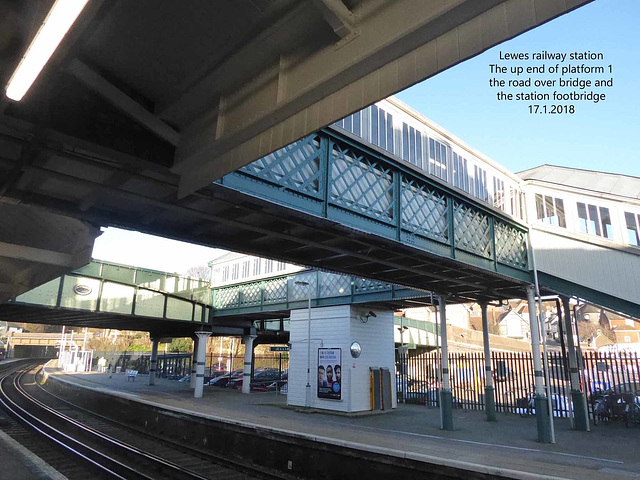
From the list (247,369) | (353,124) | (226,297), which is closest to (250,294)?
(226,297)

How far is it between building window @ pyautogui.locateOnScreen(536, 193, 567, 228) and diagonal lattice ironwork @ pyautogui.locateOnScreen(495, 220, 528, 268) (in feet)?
3.73

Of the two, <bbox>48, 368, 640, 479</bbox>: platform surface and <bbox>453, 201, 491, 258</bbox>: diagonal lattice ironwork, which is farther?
<bbox>453, 201, 491, 258</bbox>: diagonal lattice ironwork

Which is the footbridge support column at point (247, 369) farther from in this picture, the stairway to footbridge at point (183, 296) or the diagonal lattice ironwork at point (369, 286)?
the diagonal lattice ironwork at point (369, 286)

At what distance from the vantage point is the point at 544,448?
1210 cm

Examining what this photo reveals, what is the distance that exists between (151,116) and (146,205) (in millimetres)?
3029

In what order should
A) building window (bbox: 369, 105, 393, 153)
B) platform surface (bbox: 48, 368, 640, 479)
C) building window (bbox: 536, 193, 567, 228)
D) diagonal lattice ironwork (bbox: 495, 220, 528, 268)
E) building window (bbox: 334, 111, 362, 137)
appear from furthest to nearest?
building window (bbox: 536, 193, 567, 228) < diagonal lattice ironwork (bbox: 495, 220, 528, 268) < building window (bbox: 369, 105, 393, 153) < building window (bbox: 334, 111, 362, 137) < platform surface (bbox: 48, 368, 640, 479)

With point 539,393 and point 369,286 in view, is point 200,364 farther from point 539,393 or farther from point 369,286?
point 539,393

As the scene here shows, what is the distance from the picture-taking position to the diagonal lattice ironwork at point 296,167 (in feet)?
26.6

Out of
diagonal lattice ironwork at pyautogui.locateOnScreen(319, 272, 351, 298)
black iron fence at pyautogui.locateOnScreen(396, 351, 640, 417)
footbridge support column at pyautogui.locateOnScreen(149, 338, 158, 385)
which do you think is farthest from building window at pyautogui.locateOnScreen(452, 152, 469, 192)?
footbridge support column at pyautogui.locateOnScreen(149, 338, 158, 385)

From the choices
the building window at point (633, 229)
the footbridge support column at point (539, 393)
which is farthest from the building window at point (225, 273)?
the building window at point (633, 229)

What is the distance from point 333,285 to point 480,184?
8.52m

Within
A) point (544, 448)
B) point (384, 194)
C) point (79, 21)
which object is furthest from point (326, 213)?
point (544, 448)

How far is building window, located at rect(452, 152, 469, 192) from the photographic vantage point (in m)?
13.7

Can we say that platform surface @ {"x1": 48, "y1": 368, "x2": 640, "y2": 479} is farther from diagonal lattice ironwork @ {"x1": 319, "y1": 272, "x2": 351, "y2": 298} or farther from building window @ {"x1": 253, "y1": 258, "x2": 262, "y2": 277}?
building window @ {"x1": 253, "y1": 258, "x2": 262, "y2": 277}
